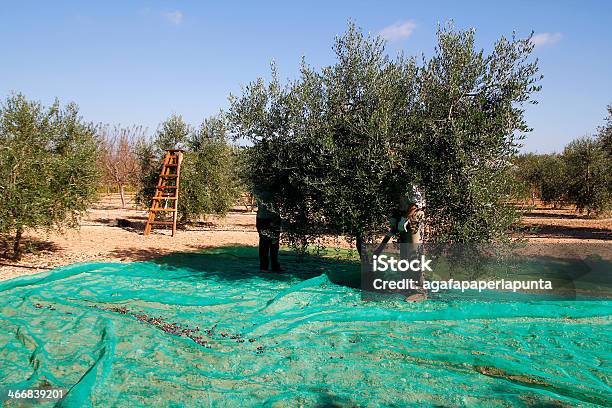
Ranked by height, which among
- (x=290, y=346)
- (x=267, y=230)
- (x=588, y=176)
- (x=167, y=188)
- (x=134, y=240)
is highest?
(x=588, y=176)

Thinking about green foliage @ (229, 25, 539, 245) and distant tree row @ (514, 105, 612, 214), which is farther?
distant tree row @ (514, 105, 612, 214)

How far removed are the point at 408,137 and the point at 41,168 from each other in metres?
8.46

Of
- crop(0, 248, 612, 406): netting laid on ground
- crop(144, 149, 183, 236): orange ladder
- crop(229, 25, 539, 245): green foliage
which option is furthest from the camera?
crop(144, 149, 183, 236): orange ladder

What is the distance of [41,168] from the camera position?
10633 mm

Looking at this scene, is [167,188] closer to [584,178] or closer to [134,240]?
[134,240]

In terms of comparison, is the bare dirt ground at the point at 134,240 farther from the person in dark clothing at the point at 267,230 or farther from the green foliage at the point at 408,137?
the person in dark clothing at the point at 267,230

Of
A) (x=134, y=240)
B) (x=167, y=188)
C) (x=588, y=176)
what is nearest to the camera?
(x=134, y=240)

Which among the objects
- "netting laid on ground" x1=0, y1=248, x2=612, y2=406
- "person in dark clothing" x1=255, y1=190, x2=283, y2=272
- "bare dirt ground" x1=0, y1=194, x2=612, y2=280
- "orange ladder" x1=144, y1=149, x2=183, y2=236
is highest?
"orange ladder" x1=144, y1=149, x2=183, y2=236

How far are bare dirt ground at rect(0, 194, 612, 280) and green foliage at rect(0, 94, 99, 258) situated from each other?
0.76 metres

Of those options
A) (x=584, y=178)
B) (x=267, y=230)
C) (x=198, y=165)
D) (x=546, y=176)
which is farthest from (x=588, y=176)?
(x=267, y=230)

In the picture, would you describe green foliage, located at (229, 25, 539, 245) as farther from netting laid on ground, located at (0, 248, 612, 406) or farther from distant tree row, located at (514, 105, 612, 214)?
distant tree row, located at (514, 105, 612, 214)

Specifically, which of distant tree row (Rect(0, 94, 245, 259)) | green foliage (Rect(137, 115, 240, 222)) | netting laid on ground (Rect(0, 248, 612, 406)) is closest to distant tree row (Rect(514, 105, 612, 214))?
green foliage (Rect(137, 115, 240, 222))

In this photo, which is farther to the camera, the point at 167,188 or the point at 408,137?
the point at 167,188

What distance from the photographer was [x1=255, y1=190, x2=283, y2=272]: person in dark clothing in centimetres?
1021
